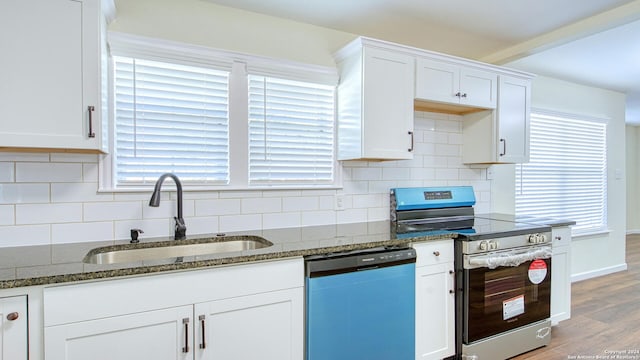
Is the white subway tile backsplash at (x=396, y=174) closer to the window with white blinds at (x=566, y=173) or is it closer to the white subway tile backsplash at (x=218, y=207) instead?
the white subway tile backsplash at (x=218, y=207)

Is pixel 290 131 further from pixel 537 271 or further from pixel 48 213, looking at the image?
pixel 537 271

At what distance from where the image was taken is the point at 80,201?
6.57 feet

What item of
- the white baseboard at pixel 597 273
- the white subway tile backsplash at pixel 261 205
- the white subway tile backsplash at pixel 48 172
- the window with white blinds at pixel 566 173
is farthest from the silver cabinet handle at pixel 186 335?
the white baseboard at pixel 597 273

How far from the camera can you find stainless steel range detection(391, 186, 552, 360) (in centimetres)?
232

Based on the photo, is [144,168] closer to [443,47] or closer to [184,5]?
[184,5]

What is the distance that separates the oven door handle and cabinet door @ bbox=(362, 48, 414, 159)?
847 millimetres

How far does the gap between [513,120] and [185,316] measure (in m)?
3.00

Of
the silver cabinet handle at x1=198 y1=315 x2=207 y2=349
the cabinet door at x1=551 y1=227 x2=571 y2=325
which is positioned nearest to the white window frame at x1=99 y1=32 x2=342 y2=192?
the silver cabinet handle at x1=198 y1=315 x2=207 y2=349

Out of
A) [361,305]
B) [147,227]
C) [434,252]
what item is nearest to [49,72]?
[147,227]

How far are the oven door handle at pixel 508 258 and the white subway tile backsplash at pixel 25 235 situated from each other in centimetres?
248

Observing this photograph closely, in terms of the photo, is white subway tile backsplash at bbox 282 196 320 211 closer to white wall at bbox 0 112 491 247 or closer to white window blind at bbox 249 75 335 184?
white wall at bbox 0 112 491 247

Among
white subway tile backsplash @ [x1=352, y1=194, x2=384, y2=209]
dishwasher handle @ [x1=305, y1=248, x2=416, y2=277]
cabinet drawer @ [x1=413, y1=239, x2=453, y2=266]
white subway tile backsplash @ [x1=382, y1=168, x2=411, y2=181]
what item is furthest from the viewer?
white subway tile backsplash @ [x1=382, y1=168, x2=411, y2=181]

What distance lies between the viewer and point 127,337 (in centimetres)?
148

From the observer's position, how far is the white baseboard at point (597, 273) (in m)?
4.36
